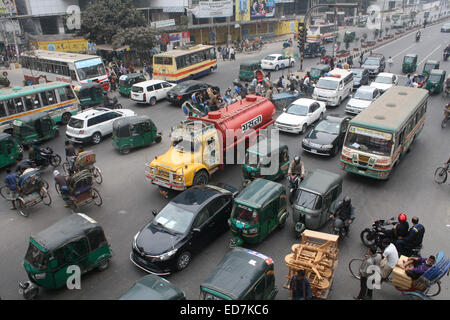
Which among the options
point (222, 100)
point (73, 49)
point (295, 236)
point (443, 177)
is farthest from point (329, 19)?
point (295, 236)

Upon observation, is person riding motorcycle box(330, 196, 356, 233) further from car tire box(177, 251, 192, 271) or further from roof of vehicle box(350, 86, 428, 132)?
car tire box(177, 251, 192, 271)

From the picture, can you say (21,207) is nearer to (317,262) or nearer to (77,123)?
(77,123)

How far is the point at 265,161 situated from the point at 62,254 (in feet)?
25.7

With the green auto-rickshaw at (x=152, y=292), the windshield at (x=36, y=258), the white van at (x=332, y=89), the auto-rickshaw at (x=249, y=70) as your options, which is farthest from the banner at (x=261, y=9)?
the green auto-rickshaw at (x=152, y=292)

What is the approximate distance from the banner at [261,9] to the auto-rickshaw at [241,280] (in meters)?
52.8

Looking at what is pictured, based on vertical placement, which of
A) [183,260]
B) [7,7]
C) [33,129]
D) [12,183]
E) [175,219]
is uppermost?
[7,7]

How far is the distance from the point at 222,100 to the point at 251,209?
14812mm

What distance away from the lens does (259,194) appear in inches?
425

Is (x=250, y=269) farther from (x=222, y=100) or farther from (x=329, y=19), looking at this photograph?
(x=329, y=19)

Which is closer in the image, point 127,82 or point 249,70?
Result: point 127,82

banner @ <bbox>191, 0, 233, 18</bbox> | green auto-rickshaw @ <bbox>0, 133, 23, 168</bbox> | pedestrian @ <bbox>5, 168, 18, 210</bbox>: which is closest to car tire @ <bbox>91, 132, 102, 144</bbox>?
green auto-rickshaw @ <bbox>0, 133, 23, 168</bbox>

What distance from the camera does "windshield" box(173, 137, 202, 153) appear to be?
45.9 feet

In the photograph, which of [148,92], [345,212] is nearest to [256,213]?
[345,212]

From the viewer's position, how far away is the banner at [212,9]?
4766cm
